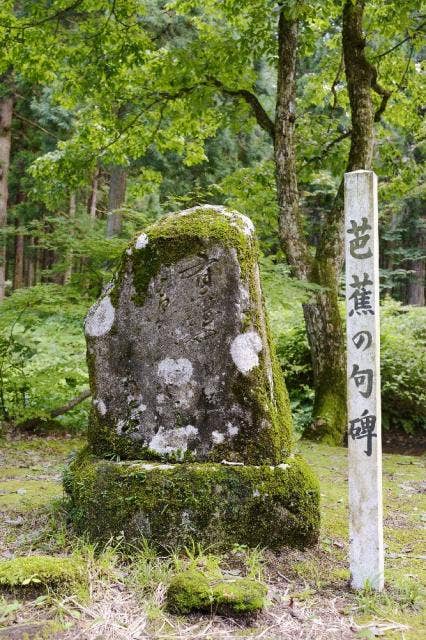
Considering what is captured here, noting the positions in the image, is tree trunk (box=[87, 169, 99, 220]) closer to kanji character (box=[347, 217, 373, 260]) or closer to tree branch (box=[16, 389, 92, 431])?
tree branch (box=[16, 389, 92, 431])

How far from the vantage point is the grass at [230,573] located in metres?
2.74

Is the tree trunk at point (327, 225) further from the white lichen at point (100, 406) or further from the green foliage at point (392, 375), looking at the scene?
the white lichen at point (100, 406)

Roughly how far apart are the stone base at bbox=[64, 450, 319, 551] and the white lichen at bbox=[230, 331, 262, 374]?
0.63 meters

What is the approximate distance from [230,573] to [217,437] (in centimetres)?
81

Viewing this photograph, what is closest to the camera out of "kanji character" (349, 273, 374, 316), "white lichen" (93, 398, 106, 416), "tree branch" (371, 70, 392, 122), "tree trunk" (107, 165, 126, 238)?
"kanji character" (349, 273, 374, 316)

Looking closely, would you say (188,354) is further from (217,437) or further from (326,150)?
(326,150)

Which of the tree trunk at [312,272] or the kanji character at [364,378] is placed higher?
the tree trunk at [312,272]

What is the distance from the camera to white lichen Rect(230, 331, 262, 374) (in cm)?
380

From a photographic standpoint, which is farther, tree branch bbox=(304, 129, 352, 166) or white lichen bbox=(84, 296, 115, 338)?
tree branch bbox=(304, 129, 352, 166)

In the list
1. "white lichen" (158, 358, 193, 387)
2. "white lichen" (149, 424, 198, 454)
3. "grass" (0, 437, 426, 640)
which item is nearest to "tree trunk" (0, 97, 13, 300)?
"grass" (0, 437, 426, 640)

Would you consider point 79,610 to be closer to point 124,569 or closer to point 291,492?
point 124,569

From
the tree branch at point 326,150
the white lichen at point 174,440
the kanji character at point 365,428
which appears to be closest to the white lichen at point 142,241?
the white lichen at point 174,440

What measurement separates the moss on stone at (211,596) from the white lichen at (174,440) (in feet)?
3.11

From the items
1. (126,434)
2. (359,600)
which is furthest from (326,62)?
(359,600)
